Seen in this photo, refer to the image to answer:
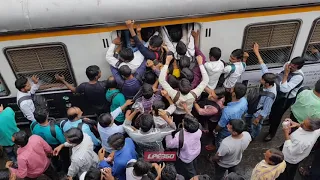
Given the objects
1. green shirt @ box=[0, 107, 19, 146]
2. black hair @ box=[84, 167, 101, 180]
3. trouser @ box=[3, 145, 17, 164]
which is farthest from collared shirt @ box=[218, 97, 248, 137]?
trouser @ box=[3, 145, 17, 164]

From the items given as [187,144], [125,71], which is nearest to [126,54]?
[125,71]

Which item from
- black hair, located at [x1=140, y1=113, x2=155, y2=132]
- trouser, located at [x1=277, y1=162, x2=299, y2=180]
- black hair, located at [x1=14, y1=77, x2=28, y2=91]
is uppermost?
black hair, located at [x1=14, y1=77, x2=28, y2=91]

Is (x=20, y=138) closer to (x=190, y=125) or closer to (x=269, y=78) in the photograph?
(x=190, y=125)

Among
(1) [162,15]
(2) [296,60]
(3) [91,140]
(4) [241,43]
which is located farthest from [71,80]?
(2) [296,60]

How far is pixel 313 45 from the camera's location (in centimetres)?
523

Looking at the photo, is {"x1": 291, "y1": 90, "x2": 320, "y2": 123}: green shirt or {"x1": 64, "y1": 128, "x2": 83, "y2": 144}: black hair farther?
{"x1": 291, "y1": 90, "x2": 320, "y2": 123}: green shirt

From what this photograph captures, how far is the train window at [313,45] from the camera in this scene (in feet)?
16.2

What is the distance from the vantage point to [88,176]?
11.2ft

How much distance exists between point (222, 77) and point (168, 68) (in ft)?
2.86

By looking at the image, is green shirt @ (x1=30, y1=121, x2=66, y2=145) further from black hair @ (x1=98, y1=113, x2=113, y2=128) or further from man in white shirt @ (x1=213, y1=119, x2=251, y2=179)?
man in white shirt @ (x1=213, y1=119, x2=251, y2=179)

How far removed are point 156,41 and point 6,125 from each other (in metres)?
2.27

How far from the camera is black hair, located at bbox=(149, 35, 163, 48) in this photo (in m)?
4.62

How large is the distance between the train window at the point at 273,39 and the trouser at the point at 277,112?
69cm

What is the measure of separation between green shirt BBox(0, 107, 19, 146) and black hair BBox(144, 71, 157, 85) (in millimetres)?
1809
